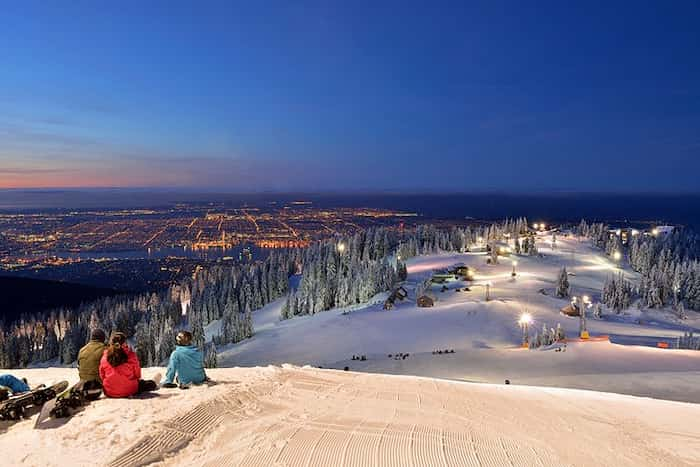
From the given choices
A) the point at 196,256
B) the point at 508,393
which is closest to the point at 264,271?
the point at 508,393

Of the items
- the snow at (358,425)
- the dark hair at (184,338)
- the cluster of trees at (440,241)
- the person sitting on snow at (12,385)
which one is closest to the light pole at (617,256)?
the cluster of trees at (440,241)

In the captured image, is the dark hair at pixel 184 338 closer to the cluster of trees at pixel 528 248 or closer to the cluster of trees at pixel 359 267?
the cluster of trees at pixel 359 267

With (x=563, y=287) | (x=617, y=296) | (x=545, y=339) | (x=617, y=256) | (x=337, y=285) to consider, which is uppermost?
(x=545, y=339)

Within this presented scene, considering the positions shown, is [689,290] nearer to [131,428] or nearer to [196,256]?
[131,428]

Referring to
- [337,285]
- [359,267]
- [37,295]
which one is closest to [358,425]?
[337,285]

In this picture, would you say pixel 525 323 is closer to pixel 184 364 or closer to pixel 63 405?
pixel 184 364
